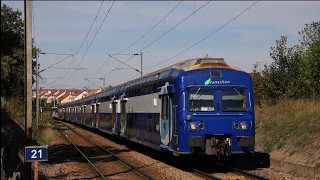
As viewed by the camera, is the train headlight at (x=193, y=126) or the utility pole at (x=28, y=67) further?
the train headlight at (x=193, y=126)

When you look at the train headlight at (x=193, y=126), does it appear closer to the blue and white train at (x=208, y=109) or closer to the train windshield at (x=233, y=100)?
the blue and white train at (x=208, y=109)

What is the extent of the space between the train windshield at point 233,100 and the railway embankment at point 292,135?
2371 mm

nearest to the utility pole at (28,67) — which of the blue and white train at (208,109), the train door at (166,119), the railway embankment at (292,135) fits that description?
the blue and white train at (208,109)

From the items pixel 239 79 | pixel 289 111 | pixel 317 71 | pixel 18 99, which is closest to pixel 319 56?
pixel 317 71

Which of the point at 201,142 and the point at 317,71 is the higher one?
the point at 317,71

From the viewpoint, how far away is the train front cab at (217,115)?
14.0 m

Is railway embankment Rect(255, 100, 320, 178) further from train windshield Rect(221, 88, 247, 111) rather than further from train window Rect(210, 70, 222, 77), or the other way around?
train window Rect(210, 70, 222, 77)

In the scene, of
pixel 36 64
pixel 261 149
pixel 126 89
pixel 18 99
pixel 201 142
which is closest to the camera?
pixel 201 142

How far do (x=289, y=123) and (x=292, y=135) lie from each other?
1.13 m

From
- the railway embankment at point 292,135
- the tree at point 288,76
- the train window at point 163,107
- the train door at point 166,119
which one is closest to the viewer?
the railway embankment at point 292,135

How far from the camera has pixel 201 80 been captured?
47.2 ft

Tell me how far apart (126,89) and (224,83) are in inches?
401

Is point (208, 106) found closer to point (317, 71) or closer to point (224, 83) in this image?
point (224, 83)

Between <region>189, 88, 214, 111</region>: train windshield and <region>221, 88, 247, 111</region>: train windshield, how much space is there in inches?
14.5
